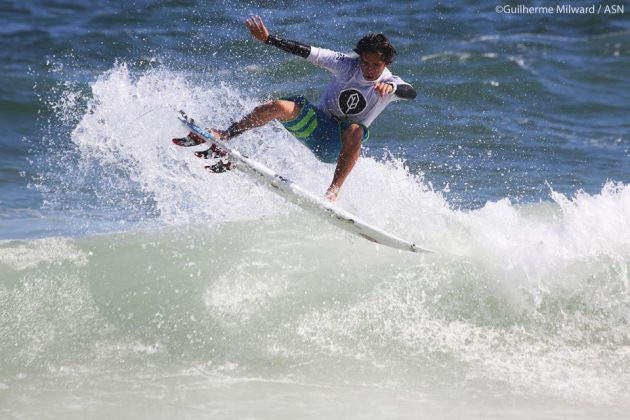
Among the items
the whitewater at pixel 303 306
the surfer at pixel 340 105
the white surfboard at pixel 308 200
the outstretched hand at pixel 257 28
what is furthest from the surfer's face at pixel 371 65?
the whitewater at pixel 303 306

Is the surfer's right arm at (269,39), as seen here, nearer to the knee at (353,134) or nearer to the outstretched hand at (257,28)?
the outstretched hand at (257,28)

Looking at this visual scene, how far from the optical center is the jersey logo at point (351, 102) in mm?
7324

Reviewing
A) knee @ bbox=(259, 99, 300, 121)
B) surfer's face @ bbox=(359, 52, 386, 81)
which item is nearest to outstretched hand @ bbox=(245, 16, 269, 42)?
knee @ bbox=(259, 99, 300, 121)

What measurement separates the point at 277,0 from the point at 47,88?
632cm

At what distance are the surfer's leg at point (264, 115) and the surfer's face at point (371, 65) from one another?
2.04ft

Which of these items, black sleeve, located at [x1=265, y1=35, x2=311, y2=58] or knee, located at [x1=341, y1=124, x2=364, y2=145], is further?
knee, located at [x1=341, y1=124, x2=364, y2=145]

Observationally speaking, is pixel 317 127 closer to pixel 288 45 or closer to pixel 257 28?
pixel 288 45

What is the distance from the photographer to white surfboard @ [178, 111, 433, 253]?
709cm

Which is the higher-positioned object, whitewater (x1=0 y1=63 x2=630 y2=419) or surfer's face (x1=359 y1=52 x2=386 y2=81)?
surfer's face (x1=359 y1=52 x2=386 y2=81)

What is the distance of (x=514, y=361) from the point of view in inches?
249

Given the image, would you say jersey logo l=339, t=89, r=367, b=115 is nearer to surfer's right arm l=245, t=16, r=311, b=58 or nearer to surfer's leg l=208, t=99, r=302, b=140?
surfer's leg l=208, t=99, r=302, b=140

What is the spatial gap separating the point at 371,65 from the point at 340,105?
0.50 m

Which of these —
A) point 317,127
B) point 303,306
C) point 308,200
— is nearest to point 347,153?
point 317,127

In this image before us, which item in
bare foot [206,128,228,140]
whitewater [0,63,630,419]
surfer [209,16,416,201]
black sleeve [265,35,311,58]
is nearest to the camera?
whitewater [0,63,630,419]
